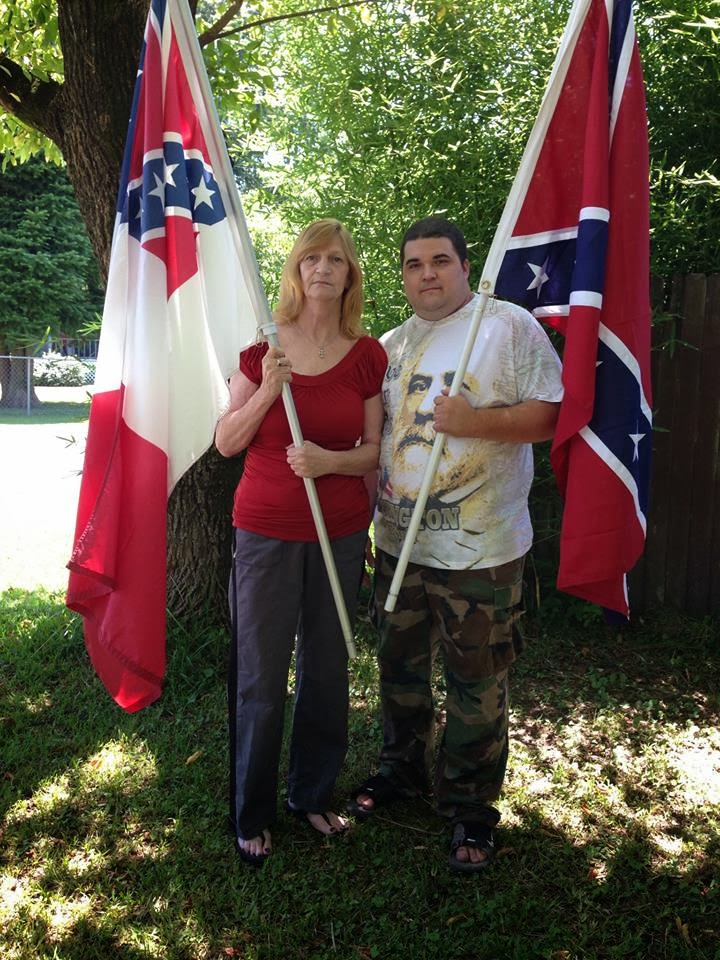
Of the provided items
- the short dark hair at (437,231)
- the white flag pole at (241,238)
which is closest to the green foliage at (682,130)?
the short dark hair at (437,231)

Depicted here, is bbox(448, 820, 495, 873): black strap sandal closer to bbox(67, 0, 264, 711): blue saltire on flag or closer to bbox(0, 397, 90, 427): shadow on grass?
bbox(67, 0, 264, 711): blue saltire on flag

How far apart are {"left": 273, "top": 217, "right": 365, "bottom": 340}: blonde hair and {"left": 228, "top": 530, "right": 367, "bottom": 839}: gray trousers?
76cm

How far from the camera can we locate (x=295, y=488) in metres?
2.87

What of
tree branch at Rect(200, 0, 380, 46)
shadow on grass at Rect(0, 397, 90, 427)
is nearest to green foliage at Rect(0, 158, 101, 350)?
shadow on grass at Rect(0, 397, 90, 427)

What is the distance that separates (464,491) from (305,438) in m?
0.58

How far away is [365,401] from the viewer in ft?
9.85

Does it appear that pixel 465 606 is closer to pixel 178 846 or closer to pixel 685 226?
pixel 178 846

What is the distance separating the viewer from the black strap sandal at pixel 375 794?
3.30 meters

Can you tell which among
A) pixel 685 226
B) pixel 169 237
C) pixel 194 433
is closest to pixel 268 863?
pixel 194 433

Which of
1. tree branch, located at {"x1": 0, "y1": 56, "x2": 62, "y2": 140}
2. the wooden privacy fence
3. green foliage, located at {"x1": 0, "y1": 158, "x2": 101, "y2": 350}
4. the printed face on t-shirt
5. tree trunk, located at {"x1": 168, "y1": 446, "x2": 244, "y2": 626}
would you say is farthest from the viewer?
green foliage, located at {"x1": 0, "y1": 158, "x2": 101, "y2": 350}

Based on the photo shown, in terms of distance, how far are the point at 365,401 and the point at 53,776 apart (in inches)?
84.1

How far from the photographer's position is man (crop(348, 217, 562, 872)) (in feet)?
9.44

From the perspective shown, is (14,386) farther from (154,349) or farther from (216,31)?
(154,349)

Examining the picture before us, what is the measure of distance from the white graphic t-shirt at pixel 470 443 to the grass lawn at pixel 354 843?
1.14 m
